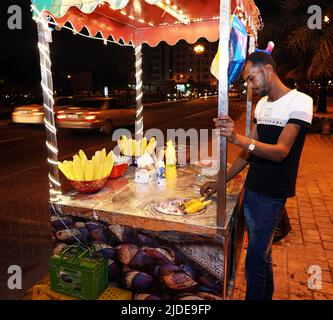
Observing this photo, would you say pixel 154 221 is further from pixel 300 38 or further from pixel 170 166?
pixel 300 38

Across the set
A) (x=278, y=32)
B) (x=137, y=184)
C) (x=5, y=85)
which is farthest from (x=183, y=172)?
(x=5, y=85)

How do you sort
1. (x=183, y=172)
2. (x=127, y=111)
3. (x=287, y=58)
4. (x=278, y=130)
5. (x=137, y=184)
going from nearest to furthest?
(x=278, y=130) < (x=137, y=184) < (x=183, y=172) < (x=287, y=58) < (x=127, y=111)

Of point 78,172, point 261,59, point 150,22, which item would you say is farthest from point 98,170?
point 150,22

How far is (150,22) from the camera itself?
504 cm

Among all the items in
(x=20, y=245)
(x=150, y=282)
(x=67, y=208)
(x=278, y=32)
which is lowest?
(x=20, y=245)

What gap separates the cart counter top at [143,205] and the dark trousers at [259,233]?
225mm

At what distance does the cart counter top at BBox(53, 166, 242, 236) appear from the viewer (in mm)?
2689

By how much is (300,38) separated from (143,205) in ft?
37.0

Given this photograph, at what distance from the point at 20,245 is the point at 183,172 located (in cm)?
247

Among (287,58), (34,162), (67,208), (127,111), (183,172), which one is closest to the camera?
(67,208)

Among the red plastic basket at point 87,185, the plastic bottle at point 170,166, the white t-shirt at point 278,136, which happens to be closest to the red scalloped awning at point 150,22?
the white t-shirt at point 278,136

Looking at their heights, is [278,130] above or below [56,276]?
above

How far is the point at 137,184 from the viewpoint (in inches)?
148

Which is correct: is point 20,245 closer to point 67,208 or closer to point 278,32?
point 67,208
